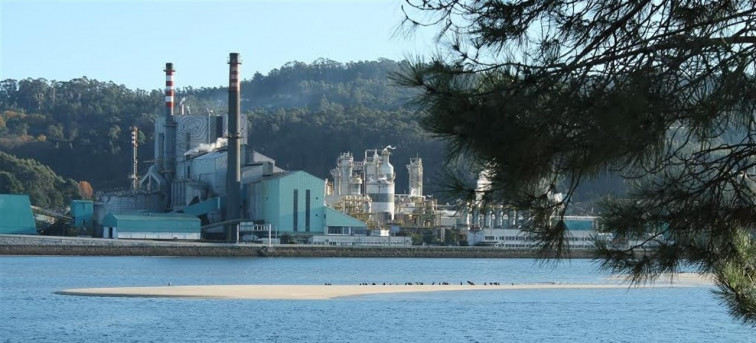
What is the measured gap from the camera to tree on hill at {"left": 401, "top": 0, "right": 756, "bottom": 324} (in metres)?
7.24

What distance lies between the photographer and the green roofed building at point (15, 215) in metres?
73.1

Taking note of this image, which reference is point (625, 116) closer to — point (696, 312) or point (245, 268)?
point (696, 312)

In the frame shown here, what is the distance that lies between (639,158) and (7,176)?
304 ft

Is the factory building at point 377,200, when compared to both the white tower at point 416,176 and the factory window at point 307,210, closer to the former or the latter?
the white tower at point 416,176

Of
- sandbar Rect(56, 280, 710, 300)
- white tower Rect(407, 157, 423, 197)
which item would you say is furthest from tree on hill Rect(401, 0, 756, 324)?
white tower Rect(407, 157, 423, 197)

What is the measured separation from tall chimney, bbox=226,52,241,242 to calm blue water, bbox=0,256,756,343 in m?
18.5

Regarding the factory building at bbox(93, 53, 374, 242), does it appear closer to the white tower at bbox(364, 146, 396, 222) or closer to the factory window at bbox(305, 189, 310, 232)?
the factory window at bbox(305, 189, 310, 232)

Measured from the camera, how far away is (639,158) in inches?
290

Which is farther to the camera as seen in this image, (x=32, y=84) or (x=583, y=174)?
(x=32, y=84)

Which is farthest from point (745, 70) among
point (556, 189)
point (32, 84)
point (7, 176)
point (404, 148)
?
point (32, 84)

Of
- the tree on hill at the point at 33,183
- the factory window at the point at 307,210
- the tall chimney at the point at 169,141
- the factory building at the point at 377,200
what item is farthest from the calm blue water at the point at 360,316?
the tree on hill at the point at 33,183

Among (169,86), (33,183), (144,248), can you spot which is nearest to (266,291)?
(144,248)

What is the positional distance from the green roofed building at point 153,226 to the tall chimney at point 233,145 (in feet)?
8.22

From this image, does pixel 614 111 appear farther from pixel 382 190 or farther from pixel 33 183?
pixel 33 183
